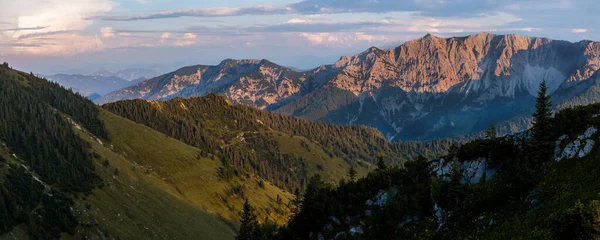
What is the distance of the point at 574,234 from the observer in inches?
1451

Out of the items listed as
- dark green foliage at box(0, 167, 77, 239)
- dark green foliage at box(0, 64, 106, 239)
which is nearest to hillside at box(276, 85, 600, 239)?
dark green foliage at box(0, 167, 77, 239)

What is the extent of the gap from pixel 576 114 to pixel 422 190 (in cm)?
2430

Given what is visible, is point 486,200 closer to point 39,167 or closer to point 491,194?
point 491,194

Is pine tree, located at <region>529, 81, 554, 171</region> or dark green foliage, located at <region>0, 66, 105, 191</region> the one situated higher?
pine tree, located at <region>529, 81, 554, 171</region>

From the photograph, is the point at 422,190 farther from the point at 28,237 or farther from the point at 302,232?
the point at 28,237

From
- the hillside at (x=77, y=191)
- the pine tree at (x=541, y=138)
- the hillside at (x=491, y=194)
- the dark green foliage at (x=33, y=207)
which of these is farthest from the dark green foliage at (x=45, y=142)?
the pine tree at (x=541, y=138)

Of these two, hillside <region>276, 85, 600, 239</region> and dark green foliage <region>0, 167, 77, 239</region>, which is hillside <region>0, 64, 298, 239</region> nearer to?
dark green foliage <region>0, 167, 77, 239</region>

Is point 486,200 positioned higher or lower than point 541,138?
lower

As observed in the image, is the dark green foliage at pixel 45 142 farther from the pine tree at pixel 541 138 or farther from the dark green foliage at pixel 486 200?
the pine tree at pixel 541 138

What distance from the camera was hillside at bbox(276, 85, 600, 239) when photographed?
149 ft

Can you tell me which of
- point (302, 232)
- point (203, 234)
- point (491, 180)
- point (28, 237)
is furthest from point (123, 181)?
point (491, 180)

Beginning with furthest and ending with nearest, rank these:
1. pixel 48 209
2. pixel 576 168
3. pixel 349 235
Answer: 1. pixel 48 209
2. pixel 349 235
3. pixel 576 168

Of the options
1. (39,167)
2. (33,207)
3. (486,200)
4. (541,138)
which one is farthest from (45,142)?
(541,138)

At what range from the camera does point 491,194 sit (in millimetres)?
57375
